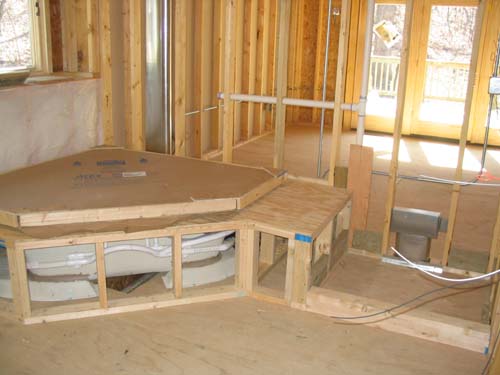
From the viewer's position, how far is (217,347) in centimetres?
248

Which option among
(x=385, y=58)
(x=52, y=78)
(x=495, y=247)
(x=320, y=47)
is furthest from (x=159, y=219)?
(x=385, y=58)

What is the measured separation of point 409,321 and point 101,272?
1.57 meters

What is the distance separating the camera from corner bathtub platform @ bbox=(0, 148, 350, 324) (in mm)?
2611

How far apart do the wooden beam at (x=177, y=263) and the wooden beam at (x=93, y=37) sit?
195 centimetres

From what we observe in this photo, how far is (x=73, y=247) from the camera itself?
277 centimetres

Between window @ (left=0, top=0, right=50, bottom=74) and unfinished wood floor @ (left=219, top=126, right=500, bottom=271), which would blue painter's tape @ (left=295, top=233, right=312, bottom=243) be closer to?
unfinished wood floor @ (left=219, top=126, right=500, bottom=271)

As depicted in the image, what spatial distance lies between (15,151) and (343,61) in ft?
7.46

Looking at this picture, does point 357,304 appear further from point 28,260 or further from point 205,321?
point 28,260

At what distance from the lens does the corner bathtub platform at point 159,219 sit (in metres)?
2.61

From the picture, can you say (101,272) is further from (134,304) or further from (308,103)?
(308,103)

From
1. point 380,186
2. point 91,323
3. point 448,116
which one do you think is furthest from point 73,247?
point 448,116

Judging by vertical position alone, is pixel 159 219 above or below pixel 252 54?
below

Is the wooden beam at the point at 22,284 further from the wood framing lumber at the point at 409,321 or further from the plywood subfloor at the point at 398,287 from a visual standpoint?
the plywood subfloor at the point at 398,287

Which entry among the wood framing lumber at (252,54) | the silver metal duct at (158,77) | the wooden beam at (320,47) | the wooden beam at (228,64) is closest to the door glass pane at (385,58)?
the wooden beam at (320,47)
